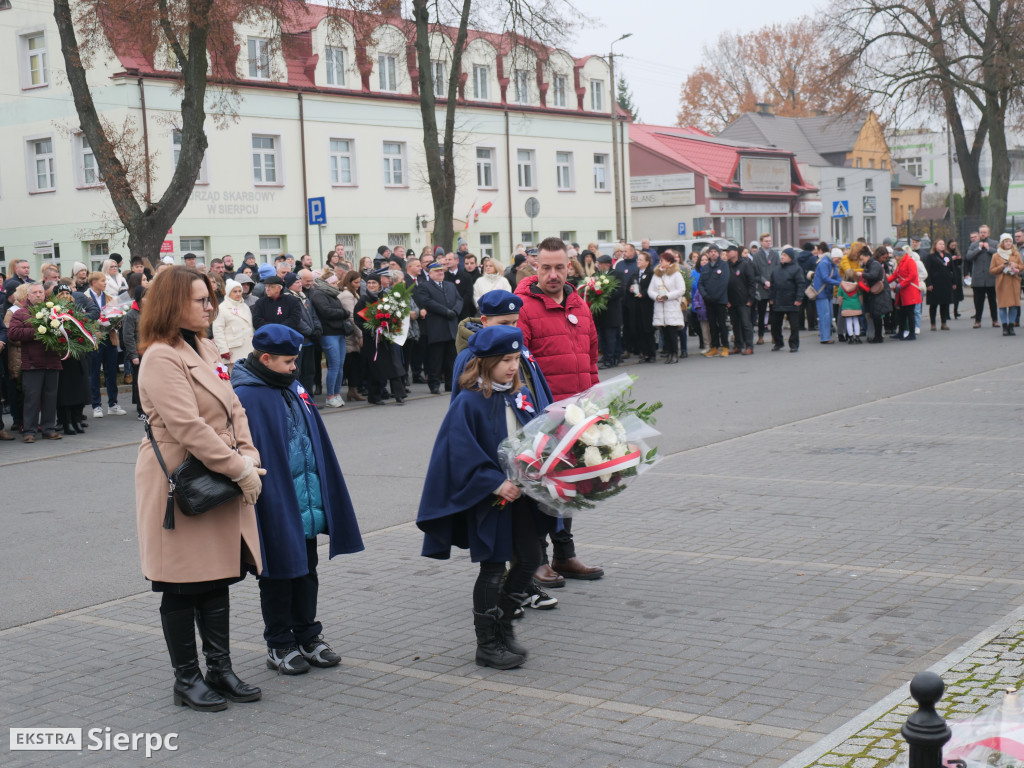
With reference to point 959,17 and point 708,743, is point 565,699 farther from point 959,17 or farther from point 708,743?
point 959,17

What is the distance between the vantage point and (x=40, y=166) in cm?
3891

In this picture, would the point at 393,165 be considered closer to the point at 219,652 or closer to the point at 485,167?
the point at 485,167

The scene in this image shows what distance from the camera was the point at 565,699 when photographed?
17.0 feet

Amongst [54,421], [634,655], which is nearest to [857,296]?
[54,421]

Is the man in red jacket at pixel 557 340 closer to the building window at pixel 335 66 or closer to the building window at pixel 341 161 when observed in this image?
the building window at pixel 341 161

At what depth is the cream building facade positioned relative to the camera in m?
36.2

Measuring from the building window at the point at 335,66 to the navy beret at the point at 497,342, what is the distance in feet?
123

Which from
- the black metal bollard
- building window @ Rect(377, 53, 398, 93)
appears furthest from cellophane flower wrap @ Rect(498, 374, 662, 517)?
building window @ Rect(377, 53, 398, 93)

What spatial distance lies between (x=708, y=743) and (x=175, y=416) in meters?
2.49

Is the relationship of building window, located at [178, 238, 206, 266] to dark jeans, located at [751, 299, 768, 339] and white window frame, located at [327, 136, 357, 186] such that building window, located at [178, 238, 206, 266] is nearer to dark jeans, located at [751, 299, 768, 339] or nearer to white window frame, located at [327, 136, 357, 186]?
white window frame, located at [327, 136, 357, 186]

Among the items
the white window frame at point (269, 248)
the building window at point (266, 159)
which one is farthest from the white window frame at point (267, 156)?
the white window frame at point (269, 248)

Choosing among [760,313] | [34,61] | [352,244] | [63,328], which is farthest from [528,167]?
[63,328]

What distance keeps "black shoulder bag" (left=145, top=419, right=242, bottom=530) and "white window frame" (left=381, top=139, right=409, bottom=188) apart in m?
38.6

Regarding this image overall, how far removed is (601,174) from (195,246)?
21.5 metres
